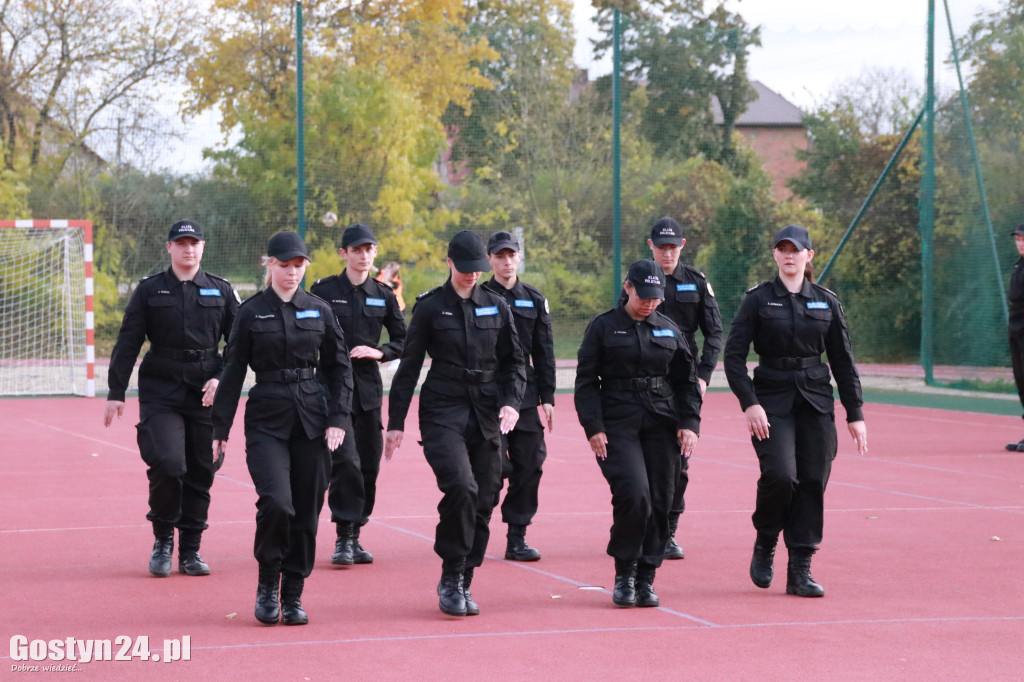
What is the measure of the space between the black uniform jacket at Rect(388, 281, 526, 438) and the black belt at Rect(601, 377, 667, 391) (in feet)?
1.59

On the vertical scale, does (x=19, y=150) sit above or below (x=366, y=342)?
above

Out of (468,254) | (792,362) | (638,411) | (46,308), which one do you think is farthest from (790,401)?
(46,308)

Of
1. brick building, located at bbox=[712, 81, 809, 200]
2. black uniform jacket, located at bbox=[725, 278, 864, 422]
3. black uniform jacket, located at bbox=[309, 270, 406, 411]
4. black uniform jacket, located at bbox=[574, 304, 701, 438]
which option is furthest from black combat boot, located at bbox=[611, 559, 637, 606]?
brick building, located at bbox=[712, 81, 809, 200]

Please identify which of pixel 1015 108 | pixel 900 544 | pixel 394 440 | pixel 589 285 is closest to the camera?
pixel 394 440

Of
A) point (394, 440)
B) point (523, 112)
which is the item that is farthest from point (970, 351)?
point (394, 440)

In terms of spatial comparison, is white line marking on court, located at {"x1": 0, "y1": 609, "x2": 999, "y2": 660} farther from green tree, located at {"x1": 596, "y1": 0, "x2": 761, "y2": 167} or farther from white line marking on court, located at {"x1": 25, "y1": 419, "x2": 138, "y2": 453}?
green tree, located at {"x1": 596, "y1": 0, "x2": 761, "y2": 167}

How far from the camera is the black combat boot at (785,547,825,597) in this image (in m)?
7.18

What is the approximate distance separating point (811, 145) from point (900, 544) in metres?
17.9

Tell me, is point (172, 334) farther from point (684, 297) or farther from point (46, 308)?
point (46, 308)

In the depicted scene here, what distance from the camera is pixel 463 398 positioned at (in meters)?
6.98

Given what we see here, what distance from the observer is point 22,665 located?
18.9ft

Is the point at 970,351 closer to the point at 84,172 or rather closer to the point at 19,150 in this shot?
the point at 84,172

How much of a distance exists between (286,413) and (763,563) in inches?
107

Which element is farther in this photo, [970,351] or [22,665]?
[970,351]
